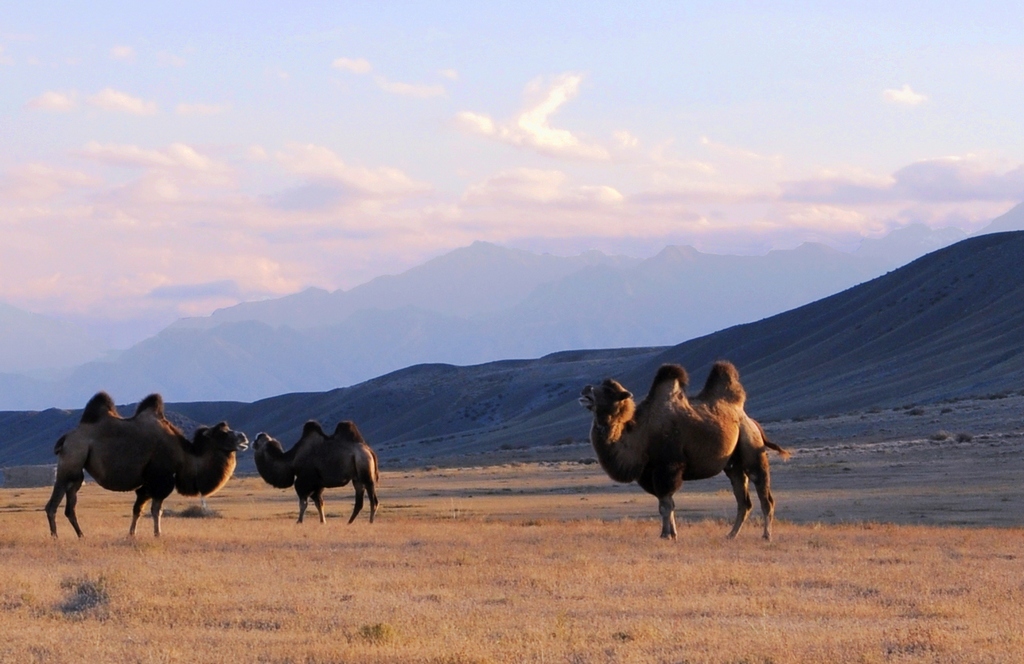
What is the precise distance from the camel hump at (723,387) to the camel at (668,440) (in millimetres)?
203

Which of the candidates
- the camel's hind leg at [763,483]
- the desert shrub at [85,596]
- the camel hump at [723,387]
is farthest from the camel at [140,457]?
the camel's hind leg at [763,483]

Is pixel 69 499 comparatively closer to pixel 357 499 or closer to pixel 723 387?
pixel 357 499

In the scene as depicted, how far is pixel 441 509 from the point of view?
32031 mm

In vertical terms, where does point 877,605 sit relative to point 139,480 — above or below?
below

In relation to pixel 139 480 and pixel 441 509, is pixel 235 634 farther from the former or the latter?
pixel 441 509

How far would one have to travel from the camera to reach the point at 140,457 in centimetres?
2014

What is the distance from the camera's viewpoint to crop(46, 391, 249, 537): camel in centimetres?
1988

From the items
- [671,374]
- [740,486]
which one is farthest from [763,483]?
[671,374]

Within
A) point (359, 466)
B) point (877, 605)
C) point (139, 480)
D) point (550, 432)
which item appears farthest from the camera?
point (550, 432)

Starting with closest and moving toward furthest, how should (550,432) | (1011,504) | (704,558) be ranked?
(704,558), (1011,504), (550,432)

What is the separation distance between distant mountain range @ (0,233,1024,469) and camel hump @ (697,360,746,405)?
158ft

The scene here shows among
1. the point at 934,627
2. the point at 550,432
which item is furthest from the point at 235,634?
the point at 550,432

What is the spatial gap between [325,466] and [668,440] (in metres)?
8.44

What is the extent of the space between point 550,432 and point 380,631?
80.1 metres
